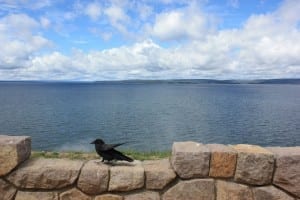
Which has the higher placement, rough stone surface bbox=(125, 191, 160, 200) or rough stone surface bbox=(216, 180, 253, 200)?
rough stone surface bbox=(216, 180, 253, 200)

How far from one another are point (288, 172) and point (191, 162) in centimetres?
128

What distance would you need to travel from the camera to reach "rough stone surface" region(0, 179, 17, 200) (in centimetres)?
472

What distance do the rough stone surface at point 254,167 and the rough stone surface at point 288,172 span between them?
9cm

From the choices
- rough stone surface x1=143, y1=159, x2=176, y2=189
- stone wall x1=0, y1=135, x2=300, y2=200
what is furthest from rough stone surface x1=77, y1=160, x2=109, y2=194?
rough stone surface x1=143, y1=159, x2=176, y2=189

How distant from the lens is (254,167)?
466cm

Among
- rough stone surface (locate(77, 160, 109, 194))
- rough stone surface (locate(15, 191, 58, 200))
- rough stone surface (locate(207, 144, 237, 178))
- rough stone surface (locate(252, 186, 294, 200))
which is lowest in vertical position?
rough stone surface (locate(15, 191, 58, 200))

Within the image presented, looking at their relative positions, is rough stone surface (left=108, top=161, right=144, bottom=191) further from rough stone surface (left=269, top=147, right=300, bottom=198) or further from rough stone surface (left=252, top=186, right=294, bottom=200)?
rough stone surface (left=269, top=147, right=300, bottom=198)

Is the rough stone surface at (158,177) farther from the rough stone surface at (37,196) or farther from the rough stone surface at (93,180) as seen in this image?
the rough stone surface at (37,196)

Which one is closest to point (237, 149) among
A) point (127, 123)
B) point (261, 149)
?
point (261, 149)

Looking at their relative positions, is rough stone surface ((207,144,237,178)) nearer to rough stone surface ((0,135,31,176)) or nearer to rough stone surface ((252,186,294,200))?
rough stone surface ((252,186,294,200))

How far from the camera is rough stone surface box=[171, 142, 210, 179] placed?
463 cm

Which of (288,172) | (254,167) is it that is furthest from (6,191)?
(288,172)

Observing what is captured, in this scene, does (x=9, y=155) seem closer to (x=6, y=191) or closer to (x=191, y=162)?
(x=6, y=191)

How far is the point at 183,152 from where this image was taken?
4.66m
